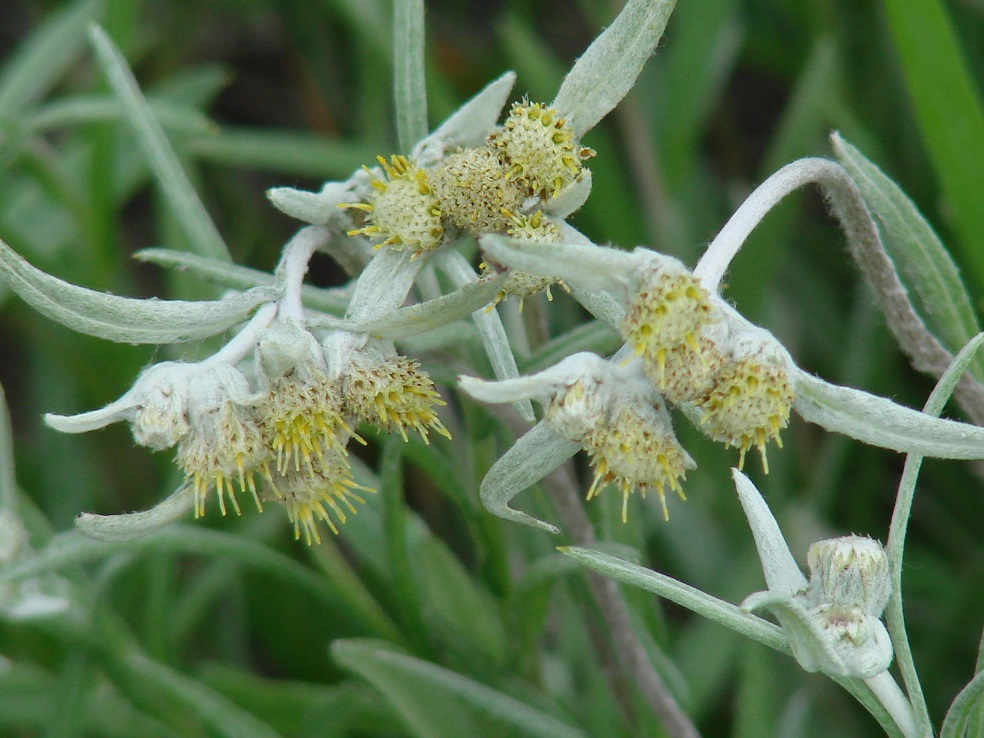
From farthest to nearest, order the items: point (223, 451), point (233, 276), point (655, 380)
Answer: point (233, 276)
point (223, 451)
point (655, 380)

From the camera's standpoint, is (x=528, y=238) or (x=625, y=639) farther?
(x=625, y=639)

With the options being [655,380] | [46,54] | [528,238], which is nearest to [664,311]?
[655,380]

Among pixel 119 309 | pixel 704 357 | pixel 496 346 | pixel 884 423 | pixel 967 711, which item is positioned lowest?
pixel 967 711

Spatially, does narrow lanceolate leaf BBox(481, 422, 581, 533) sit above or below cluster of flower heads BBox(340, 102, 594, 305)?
below

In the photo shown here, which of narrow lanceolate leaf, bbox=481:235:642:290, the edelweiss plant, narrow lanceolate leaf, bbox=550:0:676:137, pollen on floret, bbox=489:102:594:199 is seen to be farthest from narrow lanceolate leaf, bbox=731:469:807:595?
narrow lanceolate leaf, bbox=550:0:676:137

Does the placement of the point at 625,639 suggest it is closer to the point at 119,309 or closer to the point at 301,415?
the point at 301,415

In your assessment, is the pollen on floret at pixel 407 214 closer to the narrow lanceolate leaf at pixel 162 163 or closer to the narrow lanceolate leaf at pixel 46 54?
the narrow lanceolate leaf at pixel 162 163

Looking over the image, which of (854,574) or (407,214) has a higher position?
(407,214)

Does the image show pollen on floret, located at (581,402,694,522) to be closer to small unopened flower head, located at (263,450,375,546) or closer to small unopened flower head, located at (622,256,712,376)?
small unopened flower head, located at (622,256,712,376)

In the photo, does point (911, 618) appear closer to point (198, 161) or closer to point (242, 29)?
point (198, 161)
